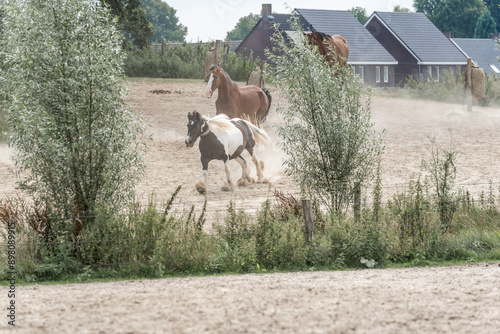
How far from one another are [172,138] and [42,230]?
47.0 feet

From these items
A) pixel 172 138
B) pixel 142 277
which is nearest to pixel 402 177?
pixel 172 138

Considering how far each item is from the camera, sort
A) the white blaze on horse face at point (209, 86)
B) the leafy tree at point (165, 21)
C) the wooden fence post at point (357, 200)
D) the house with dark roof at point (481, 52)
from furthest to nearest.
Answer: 1. the leafy tree at point (165, 21)
2. the house with dark roof at point (481, 52)
3. the white blaze on horse face at point (209, 86)
4. the wooden fence post at point (357, 200)

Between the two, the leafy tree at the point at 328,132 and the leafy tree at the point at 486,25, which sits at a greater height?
the leafy tree at the point at 486,25

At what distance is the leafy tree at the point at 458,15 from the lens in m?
88.5

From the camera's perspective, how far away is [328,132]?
14750 millimetres

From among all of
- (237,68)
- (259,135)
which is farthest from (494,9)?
(259,135)

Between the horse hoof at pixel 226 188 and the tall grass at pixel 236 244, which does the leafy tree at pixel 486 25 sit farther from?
the tall grass at pixel 236 244

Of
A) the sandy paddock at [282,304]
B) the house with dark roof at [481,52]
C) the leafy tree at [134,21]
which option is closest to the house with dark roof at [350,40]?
the house with dark roof at [481,52]

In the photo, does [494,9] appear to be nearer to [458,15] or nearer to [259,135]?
[458,15]

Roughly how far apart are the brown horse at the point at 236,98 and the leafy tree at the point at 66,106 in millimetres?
10187

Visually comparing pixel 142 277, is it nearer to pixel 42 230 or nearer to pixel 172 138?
pixel 42 230

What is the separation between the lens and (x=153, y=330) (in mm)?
8102

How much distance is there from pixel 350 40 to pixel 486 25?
35317 mm

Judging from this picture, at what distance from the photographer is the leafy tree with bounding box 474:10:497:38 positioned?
85425 mm
